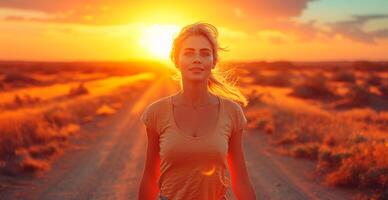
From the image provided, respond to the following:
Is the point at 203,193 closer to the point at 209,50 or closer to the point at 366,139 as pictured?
the point at 209,50

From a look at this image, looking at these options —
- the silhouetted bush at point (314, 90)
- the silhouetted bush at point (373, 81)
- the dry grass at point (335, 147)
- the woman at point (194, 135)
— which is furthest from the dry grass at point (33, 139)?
the silhouetted bush at point (373, 81)

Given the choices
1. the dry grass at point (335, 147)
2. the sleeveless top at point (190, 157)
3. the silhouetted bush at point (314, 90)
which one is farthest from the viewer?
the silhouetted bush at point (314, 90)

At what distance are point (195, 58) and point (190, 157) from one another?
1.65ft

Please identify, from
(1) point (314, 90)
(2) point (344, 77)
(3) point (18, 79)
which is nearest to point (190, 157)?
(1) point (314, 90)

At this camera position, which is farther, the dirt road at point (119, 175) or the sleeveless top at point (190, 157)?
the dirt road at point (119, 175)

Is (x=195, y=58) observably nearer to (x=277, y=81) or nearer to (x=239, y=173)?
(x=239, y=173)

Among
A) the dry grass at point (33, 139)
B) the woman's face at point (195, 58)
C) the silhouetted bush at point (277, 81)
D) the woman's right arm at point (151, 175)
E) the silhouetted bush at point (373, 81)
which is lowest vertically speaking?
the silhouetted bush at point (277, 81)

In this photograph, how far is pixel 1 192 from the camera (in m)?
9.25

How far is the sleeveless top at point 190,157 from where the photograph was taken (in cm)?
271

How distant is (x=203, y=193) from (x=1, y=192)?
7371mm

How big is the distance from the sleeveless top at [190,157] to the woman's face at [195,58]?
0.21 meters

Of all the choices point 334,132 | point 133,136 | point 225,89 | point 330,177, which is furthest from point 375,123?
point 225,89

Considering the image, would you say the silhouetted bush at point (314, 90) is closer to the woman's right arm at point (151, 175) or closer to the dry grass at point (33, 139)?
the dry grass at point (33, 139)

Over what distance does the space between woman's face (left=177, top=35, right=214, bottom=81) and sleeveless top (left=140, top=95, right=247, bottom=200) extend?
21 centimetres
